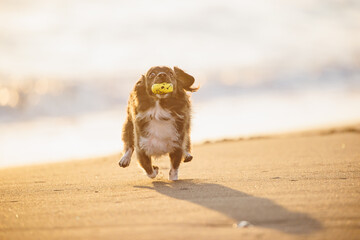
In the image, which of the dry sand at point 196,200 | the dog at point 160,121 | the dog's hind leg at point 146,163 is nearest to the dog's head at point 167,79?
the dog at point 160,121

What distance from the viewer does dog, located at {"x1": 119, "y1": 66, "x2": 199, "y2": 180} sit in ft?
17.6

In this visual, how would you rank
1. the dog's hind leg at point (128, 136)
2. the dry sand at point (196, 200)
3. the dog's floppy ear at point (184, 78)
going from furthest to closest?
the dog's hind leg at point (128, 136) < the dog's floppy ear at point (184, 78) < the dry sand at point (196, 200)

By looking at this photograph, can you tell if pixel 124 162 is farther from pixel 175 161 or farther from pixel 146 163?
pixel 175 161

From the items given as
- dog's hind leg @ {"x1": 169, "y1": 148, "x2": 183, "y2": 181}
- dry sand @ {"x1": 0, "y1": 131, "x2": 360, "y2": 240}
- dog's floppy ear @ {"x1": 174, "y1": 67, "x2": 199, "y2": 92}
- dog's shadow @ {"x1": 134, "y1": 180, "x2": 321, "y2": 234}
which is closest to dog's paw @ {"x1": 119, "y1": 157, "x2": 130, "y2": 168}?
dry sand @ {"x1": 0, "y1": 131, "x2": 360, "y2": 240}

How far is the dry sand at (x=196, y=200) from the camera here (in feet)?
A: 10.7

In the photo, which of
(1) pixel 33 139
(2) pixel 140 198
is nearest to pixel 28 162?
(1) pixel 33 139

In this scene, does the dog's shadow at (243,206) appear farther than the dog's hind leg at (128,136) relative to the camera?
No

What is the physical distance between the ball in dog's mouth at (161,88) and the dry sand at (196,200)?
0.98 m

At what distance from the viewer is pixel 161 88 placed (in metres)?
5.32

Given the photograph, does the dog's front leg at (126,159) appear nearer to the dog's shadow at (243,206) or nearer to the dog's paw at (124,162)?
the dog's paw at (124,162)

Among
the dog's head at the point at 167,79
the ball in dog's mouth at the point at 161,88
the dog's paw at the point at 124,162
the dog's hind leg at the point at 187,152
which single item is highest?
the dog's head at the point at 167,79

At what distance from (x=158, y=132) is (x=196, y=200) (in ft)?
4.68

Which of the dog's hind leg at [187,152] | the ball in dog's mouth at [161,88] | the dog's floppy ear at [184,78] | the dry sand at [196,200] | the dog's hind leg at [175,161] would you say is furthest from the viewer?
the dog's floppy ear at [184,78]

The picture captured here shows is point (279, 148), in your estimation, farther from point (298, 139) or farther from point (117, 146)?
point (117, 146)
